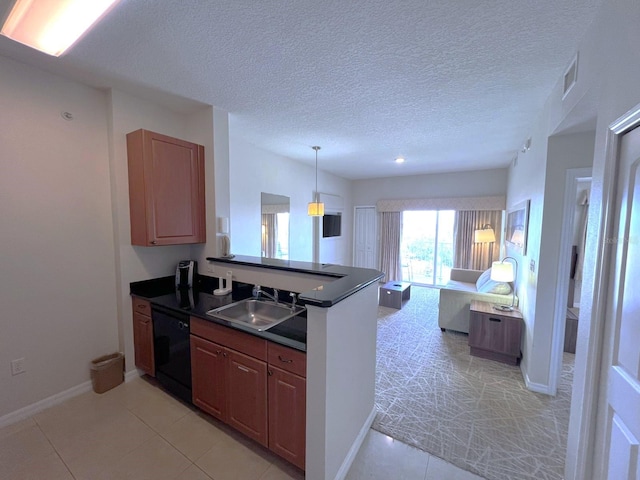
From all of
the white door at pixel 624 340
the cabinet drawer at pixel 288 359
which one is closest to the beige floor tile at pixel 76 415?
the cabinet drawer at pixel 288 359

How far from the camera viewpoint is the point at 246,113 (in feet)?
8.93

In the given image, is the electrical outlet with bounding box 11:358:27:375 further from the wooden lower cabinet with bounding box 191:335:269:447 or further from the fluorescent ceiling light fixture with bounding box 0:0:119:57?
the fluorescent ceiling light fixture with bounding box 0:0:119:57

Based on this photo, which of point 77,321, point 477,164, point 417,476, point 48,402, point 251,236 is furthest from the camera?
point 477,164

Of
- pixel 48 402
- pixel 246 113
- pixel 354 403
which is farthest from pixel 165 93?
pixel 354 403

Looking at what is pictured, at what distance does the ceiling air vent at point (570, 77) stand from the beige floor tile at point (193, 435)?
11.1 feet

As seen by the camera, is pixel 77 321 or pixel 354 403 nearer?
pixel 354 403

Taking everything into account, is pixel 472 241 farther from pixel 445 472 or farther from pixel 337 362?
pixel 337 362

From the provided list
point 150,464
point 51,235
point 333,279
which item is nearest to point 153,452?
point 150,464

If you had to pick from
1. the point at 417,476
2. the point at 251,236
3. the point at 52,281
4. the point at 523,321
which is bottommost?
the point at 417,476

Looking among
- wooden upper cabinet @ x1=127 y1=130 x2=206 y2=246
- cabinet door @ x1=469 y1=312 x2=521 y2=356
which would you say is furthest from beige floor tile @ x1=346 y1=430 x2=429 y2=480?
wooden upper cabinet @ x1=127 y1=130 x2=206 y2=246

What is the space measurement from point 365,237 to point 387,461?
5.45 meters

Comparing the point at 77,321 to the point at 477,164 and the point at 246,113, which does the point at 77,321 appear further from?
the point at 477,164

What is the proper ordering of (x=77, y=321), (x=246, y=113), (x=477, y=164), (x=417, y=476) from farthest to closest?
(x=477, y=164)
(x=246, y=113)
(x=77, y=321)
(x=417, y=476)

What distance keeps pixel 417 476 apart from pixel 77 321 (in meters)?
2.91
